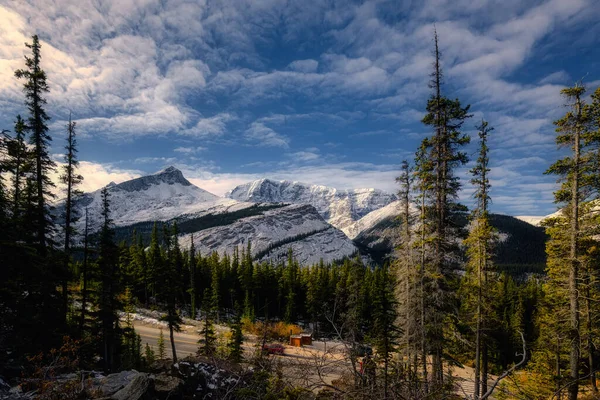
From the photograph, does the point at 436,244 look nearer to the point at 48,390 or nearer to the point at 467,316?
the point at 467,316

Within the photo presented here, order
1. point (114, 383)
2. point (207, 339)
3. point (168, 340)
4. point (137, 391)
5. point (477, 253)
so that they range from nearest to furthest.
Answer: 1. point (137, 391)
2. point (114, 383)
3. point (477, 253)
4. point (207, 339)
5. point (168, 340)

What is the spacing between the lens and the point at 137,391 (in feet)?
29.1

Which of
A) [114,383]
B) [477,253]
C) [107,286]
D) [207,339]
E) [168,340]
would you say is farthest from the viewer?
[168,340]

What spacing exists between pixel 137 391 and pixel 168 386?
6.68 feet

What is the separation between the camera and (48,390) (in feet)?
23.9

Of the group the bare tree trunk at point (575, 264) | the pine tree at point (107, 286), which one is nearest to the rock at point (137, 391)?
the pine tree at point (107, 286)

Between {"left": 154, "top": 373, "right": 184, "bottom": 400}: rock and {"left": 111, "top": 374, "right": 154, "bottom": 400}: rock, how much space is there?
2.79ft

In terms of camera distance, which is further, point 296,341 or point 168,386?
point 296,341

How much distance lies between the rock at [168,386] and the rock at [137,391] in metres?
0.85

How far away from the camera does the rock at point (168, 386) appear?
10.3 m

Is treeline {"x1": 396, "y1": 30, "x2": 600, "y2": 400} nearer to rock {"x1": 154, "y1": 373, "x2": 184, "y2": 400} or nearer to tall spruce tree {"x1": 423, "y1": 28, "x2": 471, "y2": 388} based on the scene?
tall spruce tree {"x1": 423, "y1": 28, "x2": 471, "y2": 388}

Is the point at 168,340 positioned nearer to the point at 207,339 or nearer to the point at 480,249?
the point at 207,339

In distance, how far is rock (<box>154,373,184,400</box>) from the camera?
10.3m

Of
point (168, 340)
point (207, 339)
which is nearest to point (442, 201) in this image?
point (207, 339)
